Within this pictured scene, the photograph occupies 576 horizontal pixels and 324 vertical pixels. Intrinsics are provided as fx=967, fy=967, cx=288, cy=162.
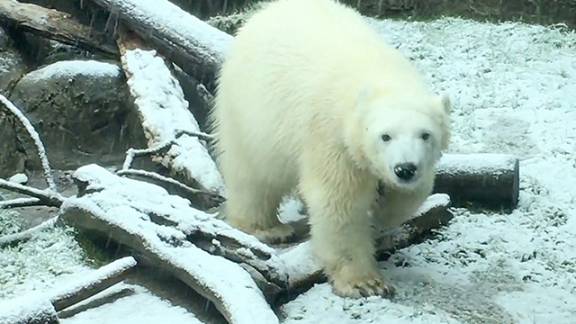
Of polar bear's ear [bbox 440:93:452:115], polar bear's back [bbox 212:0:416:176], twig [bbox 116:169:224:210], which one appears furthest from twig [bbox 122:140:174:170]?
polar bear's ear [bbox 440:93:452:115]

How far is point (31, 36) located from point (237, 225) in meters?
4.21

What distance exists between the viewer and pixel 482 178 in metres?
6.81

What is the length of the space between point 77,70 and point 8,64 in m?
0.75

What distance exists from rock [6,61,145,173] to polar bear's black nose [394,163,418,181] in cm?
428

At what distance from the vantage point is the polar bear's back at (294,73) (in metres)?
5.66

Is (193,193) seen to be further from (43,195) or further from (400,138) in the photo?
(400,138)

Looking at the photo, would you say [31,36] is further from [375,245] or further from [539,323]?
[539,323]

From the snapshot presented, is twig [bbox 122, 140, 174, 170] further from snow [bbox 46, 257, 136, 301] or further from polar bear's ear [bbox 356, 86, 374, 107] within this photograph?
polar bear's ear [bbox 356, 86, 374, 107]

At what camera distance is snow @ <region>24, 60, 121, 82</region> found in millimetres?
8930

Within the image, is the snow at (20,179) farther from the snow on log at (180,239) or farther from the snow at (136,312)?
the snow at (136,312)

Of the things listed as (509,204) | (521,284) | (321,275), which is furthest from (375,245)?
(509,204)

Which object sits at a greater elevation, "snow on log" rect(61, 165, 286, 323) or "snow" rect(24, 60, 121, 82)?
"snow" rect(24, 60, 121, 82)

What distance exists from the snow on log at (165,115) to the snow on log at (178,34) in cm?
15

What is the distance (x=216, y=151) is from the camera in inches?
269
